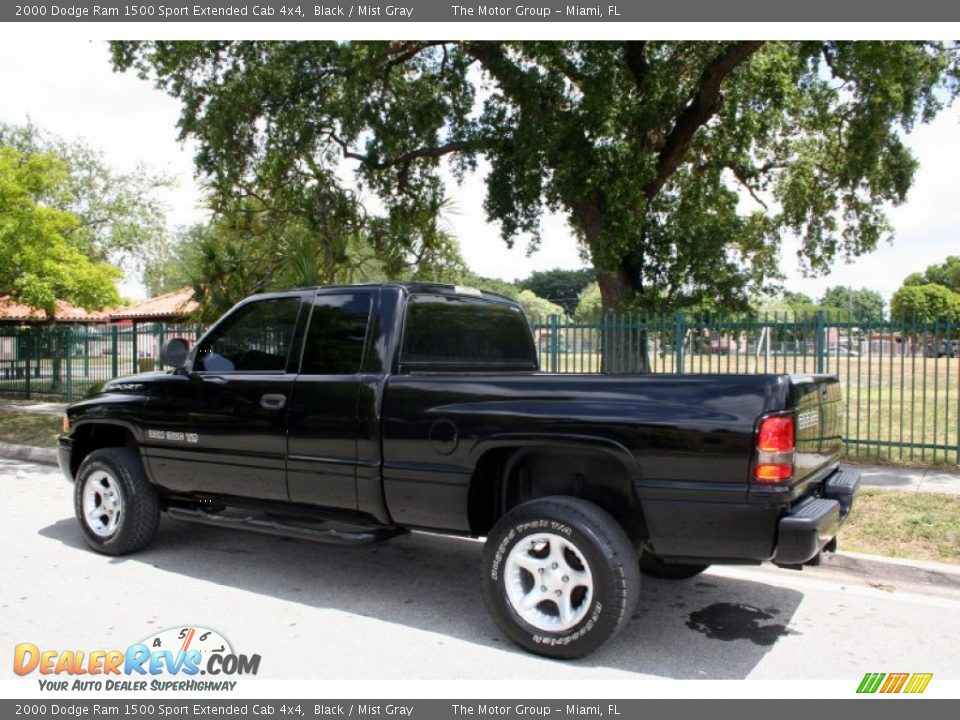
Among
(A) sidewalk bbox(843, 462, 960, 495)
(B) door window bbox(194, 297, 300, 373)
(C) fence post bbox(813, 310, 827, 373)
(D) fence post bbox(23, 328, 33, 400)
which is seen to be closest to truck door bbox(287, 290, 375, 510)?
(B) door window bbox(194, 297, 300, 373)

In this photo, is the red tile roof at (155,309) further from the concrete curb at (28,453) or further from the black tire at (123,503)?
the black tire at (123,503)

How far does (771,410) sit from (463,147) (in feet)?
42.0

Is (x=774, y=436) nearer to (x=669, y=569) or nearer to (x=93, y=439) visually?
(x=669, y=569)

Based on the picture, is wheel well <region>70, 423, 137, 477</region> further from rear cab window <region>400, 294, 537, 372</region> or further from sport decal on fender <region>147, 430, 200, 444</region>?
rear cab window <region>400, 294, 537, 372</region>

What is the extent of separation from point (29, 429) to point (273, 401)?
1005 cm

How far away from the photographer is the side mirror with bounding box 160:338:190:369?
5473mm

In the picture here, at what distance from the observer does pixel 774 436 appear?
3.62 meters

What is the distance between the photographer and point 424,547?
6.26 metres

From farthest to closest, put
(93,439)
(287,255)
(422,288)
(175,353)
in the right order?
1. (287,255)
2. (93,439)
3. (175,353)
4. (422,288)

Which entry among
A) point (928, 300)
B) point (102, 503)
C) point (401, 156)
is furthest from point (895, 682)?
point (928, 300)

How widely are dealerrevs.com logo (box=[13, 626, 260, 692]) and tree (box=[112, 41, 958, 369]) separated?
9.83 m

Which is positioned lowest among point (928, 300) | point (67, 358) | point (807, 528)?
point (807, 528)

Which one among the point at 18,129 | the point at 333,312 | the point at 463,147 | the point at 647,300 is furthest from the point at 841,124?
the point at 18,129

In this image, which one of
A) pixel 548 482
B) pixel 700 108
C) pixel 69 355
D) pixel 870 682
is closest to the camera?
pixel 870 682
